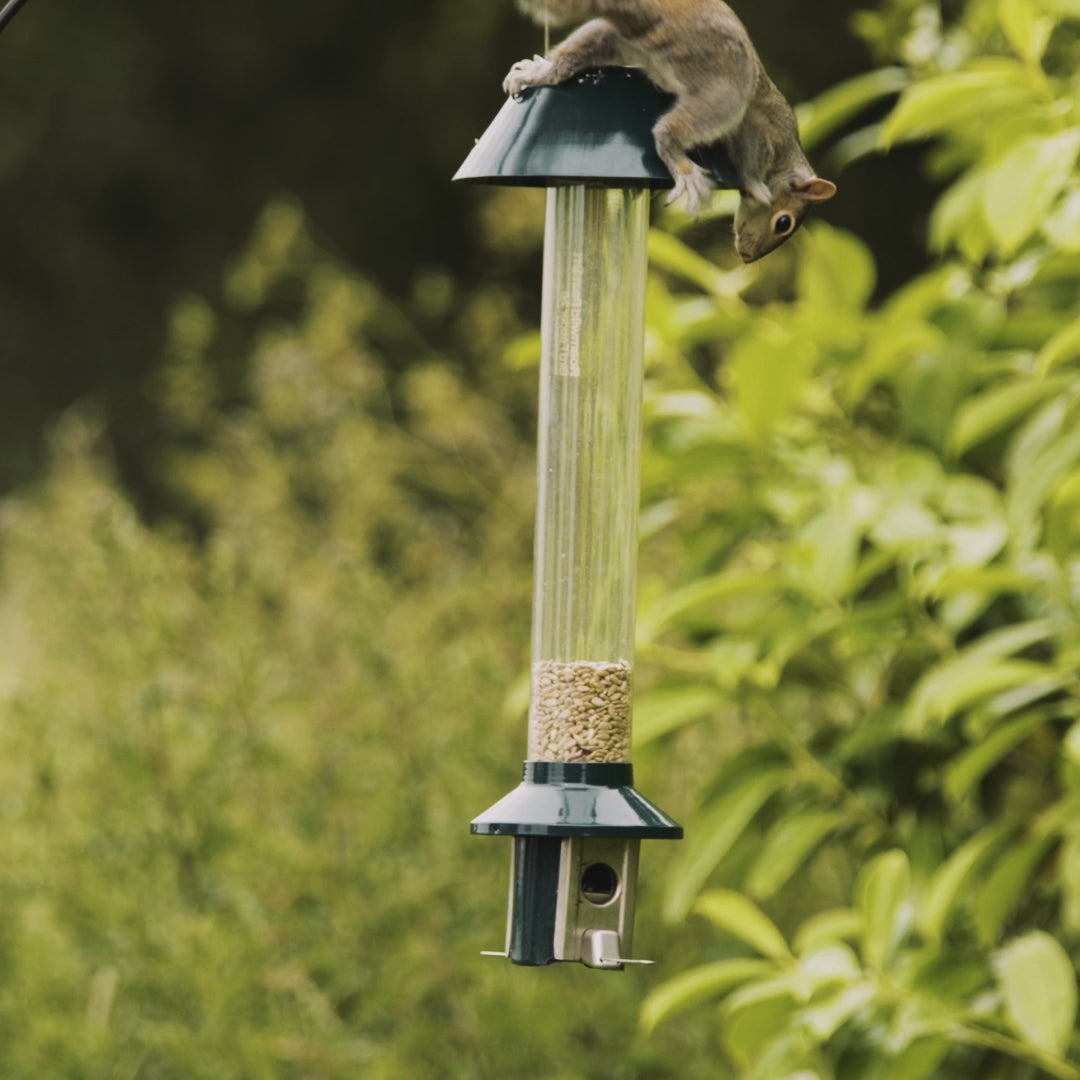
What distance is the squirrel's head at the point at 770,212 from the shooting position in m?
1.84

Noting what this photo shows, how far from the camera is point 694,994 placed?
239cm

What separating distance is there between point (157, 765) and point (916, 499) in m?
1.38

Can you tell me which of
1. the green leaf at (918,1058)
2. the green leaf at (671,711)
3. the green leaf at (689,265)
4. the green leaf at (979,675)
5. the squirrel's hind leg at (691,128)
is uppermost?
the green leaf at (689,265)

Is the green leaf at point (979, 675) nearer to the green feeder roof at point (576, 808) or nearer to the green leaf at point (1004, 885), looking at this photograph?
the green leaf at point (1004, 885)

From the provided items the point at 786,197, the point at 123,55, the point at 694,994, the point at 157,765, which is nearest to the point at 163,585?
the point at 157,765

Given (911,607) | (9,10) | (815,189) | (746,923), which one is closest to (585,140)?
(815,189)

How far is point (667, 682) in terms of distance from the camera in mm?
2588

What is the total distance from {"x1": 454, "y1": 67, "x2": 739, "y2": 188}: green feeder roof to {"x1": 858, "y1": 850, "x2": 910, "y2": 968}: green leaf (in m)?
0.86

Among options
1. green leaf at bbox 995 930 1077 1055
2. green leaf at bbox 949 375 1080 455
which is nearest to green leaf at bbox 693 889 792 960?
green leaf at bbox 995 930 1077 1055

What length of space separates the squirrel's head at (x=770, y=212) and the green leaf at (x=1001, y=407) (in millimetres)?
512

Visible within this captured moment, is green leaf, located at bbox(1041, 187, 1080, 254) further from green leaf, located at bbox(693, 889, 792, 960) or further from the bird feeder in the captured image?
green leaf, located at bbox(693, 889, 792, 960)

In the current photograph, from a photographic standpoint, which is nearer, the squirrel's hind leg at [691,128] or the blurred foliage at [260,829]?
the squirrel's hind leg at [691,128]

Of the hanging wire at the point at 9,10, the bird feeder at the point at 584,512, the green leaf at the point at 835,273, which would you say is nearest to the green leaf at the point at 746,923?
the bird feeder at the point at 584,512

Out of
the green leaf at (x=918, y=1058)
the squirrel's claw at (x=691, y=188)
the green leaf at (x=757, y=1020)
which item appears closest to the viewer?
the squirrel's claw at (x=691, y=188)
